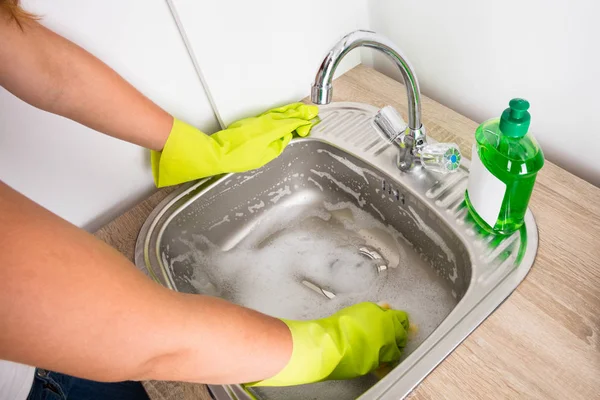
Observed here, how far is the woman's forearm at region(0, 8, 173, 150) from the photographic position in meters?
0.62

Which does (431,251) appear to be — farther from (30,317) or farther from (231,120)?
(30,317)

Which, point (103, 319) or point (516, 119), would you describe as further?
point (516, 119)

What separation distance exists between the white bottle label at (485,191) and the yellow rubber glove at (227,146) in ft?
1.25

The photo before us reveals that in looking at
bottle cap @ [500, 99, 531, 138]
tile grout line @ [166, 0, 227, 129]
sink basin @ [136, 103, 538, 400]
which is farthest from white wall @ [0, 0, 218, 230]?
bottle cap @ [500, 99, 531, 138]

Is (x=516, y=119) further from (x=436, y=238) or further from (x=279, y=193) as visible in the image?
(x=279, y=193)

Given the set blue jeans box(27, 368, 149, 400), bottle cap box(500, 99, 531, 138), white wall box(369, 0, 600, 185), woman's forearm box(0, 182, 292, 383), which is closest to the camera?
woman's forearm box(0, 182, 292, 383)

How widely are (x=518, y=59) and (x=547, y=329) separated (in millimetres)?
452

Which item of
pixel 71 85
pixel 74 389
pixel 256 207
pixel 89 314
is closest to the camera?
pixel 89 314

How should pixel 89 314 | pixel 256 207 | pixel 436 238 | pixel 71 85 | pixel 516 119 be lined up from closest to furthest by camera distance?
pixel 89 314
pixel 516 119
pixel 71 85
pixel 436 238
pixel 256 207

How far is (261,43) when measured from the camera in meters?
0.88

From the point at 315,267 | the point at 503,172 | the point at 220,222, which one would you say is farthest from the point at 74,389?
the point at 503,172

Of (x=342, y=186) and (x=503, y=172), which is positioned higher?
(x=503, y=172)

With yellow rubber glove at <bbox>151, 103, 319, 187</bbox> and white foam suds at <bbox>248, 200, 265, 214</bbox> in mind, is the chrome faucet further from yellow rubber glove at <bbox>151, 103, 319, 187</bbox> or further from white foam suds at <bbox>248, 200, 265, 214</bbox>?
white foam suds at <bbox>248, 200, 265, 214</bbox>

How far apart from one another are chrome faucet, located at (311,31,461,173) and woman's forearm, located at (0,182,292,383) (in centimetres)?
33
